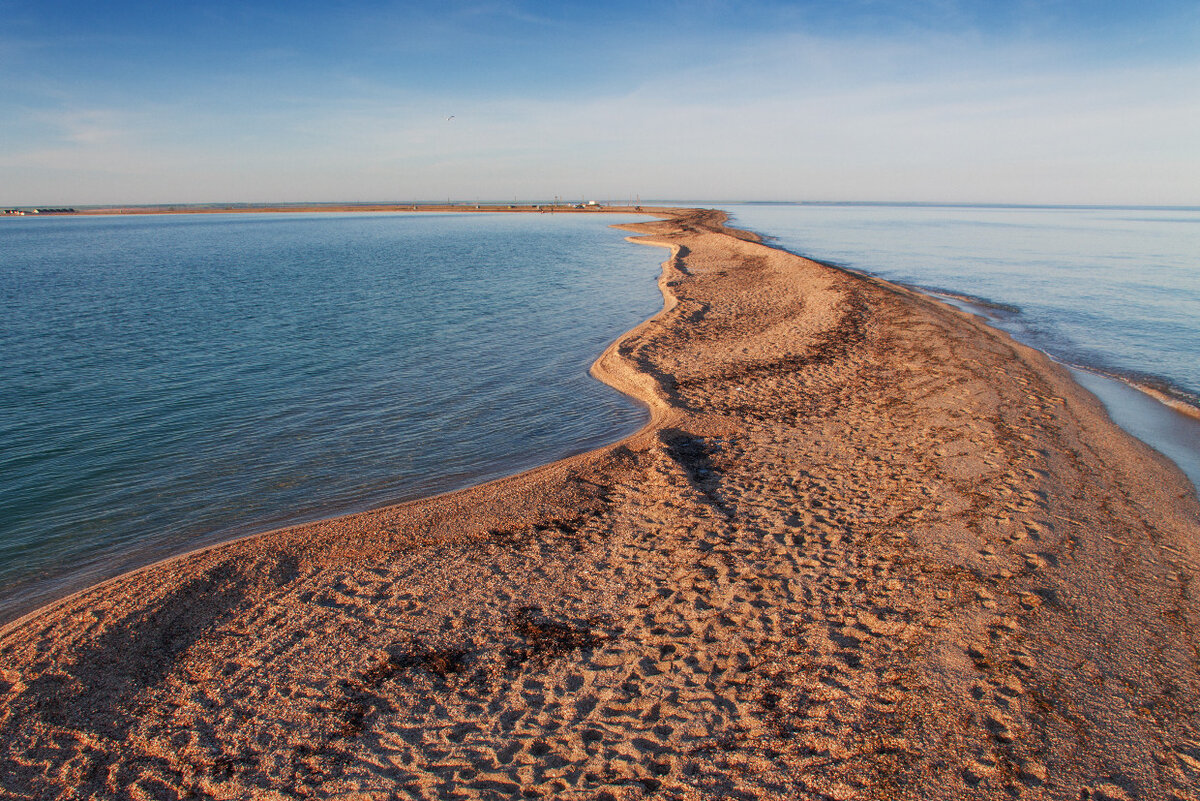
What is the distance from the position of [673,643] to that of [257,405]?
44.0 ft

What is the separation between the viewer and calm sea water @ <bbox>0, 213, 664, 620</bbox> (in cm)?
1023

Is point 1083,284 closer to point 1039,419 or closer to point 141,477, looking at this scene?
point 1039,419

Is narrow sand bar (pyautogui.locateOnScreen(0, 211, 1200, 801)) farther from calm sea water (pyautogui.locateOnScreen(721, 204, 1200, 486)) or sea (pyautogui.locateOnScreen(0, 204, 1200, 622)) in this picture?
calm sea water (pyautogui.locateOnScreen(721, 204, 1200, 486))

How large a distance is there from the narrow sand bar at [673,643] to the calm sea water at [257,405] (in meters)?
1.66

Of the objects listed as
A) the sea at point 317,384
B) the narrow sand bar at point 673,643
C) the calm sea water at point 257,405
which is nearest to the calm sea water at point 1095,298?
the sea at point 317,384

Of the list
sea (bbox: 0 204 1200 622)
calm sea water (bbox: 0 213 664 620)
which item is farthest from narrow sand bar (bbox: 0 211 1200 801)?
sea (bbox: 0 204 1200 622)

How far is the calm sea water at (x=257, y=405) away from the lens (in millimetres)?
10234

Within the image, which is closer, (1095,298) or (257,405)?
(257,405)

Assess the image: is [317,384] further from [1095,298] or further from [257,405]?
[1095,298]

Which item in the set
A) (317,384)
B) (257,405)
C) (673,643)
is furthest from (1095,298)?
(257,405)

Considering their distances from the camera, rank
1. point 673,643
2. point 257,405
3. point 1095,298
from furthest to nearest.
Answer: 1. point 1095,298
2. point 257,405
3. point 673,643

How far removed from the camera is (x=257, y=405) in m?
15.4

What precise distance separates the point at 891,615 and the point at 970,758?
202 cm

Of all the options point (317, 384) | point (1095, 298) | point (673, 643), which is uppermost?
point (317, 384)
